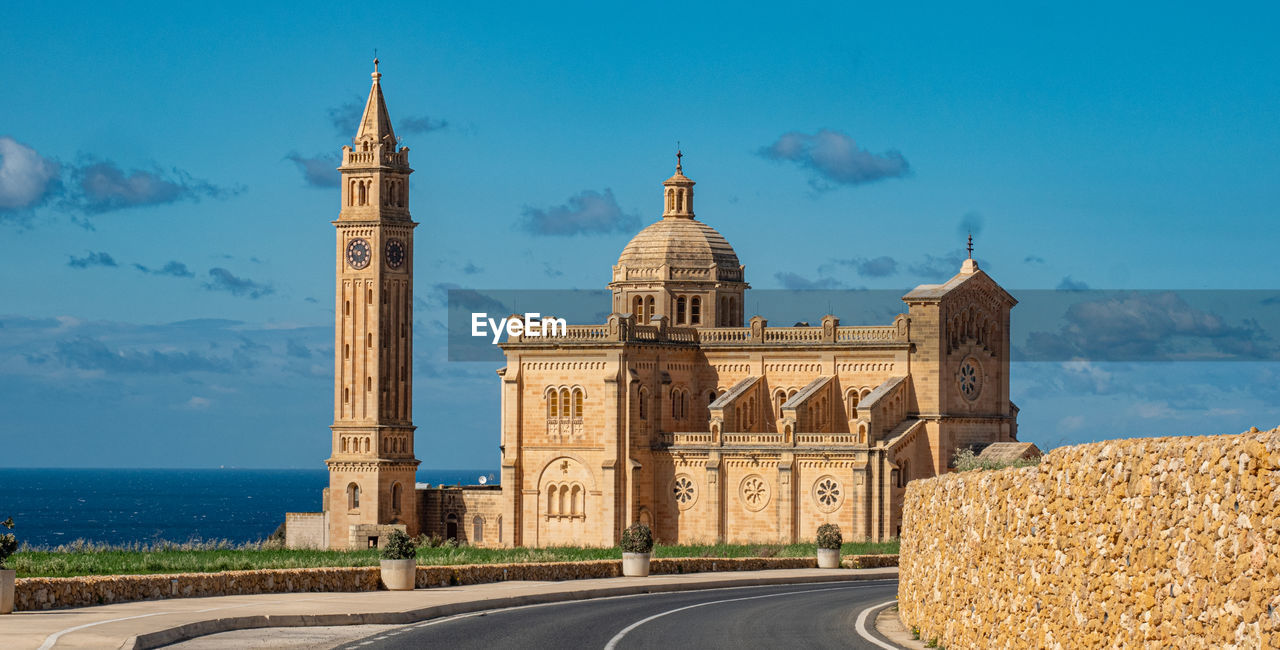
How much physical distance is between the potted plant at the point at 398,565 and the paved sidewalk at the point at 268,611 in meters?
0.49

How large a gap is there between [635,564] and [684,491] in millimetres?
34763

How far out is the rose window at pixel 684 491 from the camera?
80000 millimetres

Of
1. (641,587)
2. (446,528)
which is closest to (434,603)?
(641,587)

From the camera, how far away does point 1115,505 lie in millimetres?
18438

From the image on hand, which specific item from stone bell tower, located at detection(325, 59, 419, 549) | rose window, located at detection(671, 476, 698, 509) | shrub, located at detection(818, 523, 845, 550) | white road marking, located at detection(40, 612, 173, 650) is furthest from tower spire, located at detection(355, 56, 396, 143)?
white road marking, located at detection(40, 612, 173, 650)

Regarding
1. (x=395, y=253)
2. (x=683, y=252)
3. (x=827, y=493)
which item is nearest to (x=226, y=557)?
(x=827, y=493)

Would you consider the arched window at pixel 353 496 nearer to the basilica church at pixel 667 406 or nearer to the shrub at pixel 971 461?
the basilica church at pixel 667 406

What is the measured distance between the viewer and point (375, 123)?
86.0 metres

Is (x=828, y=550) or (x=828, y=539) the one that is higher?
(x=828, y=539)

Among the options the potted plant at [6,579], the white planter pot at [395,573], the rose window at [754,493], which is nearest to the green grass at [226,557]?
the white planter pot at [395,573]

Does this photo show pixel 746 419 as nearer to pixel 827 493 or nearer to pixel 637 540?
pixel 827 493

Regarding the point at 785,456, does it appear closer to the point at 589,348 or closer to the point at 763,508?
the point at 763,508

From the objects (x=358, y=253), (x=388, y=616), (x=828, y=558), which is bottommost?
(x=828, y=558)

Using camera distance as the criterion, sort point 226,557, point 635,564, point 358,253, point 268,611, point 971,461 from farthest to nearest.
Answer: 1. point 358,253
2. point 971,461
3. point 635,564
4. point 226,557
5. point 268,611
